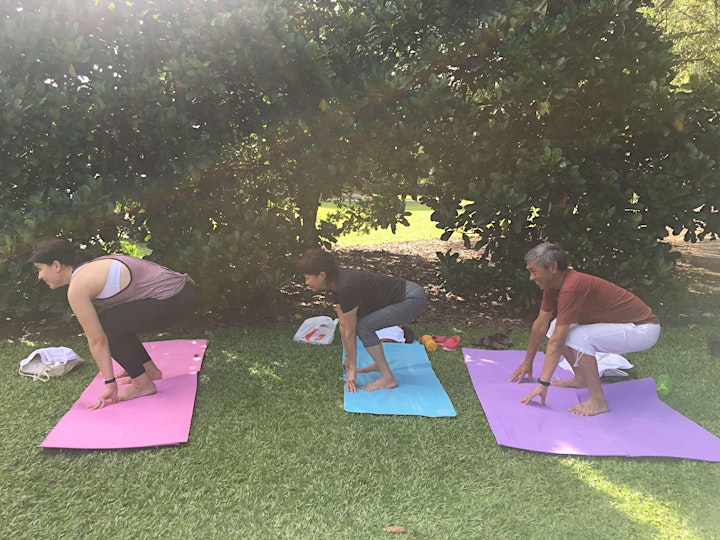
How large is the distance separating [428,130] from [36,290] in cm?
452

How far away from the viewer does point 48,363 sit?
14.8 ft

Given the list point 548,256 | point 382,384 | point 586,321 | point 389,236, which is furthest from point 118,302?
point 389,236

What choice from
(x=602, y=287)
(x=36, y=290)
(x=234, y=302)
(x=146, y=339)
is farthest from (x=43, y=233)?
(x=602, y=287)

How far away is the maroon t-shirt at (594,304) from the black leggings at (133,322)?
307 cm

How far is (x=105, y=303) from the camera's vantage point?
4.10 metres

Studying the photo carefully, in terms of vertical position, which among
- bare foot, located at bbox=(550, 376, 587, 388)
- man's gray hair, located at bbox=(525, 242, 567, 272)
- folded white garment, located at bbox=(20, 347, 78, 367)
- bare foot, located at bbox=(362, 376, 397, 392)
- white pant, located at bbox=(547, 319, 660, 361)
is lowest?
bare foot, located at bbox=(550, 376, 587, 388)

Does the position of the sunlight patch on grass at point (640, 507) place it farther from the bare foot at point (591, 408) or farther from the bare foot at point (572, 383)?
the bare foot at point (572, 383)

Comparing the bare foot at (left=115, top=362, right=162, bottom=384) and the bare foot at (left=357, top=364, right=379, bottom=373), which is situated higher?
the bare foot at (left=115, top=362, right=162, bottom=384)

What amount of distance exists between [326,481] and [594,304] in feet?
7.91

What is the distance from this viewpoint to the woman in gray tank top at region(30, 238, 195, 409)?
3645 mm

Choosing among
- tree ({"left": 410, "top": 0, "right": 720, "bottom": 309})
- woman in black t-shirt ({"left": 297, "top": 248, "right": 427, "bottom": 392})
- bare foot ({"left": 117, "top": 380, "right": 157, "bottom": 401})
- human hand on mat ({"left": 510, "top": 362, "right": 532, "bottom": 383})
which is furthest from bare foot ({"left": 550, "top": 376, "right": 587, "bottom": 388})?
bare foot ({"left": 117, "top": 380, "right": 157, "bottom": 401})

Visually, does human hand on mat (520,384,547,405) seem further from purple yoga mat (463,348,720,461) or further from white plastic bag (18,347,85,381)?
white plastic bag (18,347,85,381)

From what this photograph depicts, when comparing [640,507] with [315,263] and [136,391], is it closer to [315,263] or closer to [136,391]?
[315,263]

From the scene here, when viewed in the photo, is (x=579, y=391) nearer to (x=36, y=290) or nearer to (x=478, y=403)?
(x=478, y=403)
